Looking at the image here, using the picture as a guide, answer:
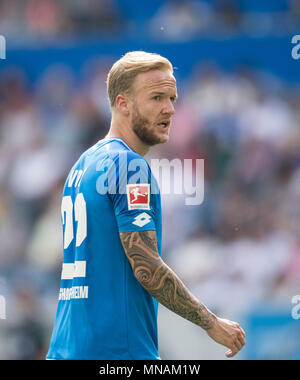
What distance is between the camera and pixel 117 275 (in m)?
3.07

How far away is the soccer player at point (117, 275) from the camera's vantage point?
3.03 meters

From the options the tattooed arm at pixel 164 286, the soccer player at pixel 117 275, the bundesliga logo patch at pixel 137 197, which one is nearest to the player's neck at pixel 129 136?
the soccer player at pixel 117 275

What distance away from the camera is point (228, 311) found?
655 cm

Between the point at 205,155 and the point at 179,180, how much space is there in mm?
522

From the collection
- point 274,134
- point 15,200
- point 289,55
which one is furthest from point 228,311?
point 289,55

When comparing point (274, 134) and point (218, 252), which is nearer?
point (218, 252)

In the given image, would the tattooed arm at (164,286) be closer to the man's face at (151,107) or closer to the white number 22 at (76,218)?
the white number 22 at (76,218)

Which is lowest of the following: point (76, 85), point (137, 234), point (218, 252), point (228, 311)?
point (137, 234)

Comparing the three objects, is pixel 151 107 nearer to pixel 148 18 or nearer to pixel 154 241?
pixel 154 241

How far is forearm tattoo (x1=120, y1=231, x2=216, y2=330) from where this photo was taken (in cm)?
300

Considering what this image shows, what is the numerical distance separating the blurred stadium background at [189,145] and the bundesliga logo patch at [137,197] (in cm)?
360

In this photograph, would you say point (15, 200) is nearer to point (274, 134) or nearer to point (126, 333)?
point (274, 134)

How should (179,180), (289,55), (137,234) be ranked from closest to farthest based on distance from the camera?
(137,234) < (179,180) < (289,55)
